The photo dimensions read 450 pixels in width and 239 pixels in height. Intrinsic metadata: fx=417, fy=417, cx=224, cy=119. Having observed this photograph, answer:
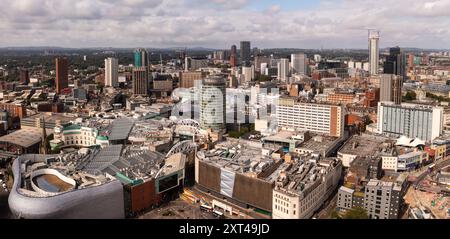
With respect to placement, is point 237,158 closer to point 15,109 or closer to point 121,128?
point 121,128

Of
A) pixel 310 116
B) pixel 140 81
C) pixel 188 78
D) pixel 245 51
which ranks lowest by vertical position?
pixel 310 116

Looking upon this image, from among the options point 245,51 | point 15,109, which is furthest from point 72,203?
point 245,51

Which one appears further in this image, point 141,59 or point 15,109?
point 141,59

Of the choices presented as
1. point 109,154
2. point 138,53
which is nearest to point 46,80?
point 138,53

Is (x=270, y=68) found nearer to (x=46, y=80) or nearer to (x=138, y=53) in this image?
(x=138, y=53)

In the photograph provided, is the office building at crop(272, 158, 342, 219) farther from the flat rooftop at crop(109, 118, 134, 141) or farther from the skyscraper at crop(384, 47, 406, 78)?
the skyscraper at crop(384, 47, 406, 78)

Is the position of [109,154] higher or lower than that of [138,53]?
lower

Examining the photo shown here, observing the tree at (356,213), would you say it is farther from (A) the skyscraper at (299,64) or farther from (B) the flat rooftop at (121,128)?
(A) the skyscraper at (299,64)
